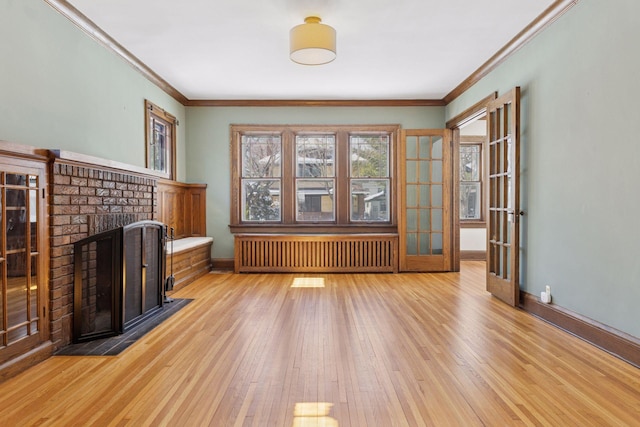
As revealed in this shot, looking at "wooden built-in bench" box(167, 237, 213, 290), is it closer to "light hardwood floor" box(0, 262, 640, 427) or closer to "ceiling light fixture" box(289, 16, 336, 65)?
"light hardwood floor" box(0, 262, 640, 427)

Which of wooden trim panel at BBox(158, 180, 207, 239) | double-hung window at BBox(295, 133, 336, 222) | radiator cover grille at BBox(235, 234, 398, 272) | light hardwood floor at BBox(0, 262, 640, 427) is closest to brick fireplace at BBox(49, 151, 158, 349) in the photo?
light hardwood floor at BBox(0, 262, 640, 427)

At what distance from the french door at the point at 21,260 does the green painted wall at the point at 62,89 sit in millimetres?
502

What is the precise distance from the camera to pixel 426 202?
6.43 meters

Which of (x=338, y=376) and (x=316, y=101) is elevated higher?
(x=316, y=101)

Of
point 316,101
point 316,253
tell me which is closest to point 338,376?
point 316,253

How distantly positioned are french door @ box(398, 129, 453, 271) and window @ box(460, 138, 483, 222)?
1.78 metres

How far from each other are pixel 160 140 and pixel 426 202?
4.32 metres

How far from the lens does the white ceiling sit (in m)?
3.51

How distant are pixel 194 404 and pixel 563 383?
2.15m

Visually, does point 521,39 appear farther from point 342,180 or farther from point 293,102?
point 293,102

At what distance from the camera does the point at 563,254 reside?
11.3 feet

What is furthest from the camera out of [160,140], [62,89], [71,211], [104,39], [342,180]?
[342,180]

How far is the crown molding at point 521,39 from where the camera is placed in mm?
3426

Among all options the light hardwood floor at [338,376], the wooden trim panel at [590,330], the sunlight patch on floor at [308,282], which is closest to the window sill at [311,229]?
the sunlight patch on floor at [308,282]
